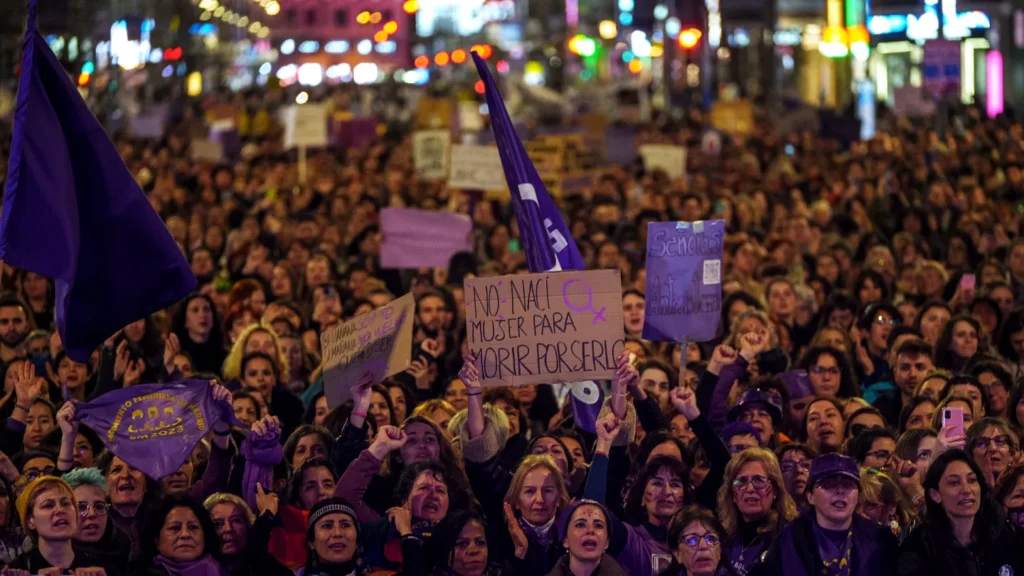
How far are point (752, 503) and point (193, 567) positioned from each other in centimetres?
219

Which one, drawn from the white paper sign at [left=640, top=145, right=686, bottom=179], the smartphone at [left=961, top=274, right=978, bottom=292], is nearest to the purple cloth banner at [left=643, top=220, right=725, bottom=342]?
the smartphone at [left=961, top=274, right=978, bottom=292]

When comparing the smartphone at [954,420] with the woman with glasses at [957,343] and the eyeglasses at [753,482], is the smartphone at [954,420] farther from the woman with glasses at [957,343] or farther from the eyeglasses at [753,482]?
the woman with glasses at [957,343]

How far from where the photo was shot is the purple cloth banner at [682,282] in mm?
9883

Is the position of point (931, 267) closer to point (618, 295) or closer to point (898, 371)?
point (898, 371)

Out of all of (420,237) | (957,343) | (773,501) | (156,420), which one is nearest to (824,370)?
(957,343)

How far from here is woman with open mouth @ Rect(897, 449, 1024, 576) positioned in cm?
718

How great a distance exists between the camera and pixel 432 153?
20.7 meters

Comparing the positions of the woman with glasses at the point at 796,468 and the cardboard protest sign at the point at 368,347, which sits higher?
the cardboard protest sign at the point at 368,347

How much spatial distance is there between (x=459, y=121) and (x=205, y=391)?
17.9 metres

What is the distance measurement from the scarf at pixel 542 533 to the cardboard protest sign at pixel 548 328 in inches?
34.0

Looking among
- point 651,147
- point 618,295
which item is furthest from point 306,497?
point 651,147

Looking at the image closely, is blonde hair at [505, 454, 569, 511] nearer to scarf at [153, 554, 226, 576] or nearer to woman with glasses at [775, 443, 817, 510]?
woman with glasses at [775, 443, 817, 510]

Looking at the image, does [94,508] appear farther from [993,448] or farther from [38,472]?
[993,448]

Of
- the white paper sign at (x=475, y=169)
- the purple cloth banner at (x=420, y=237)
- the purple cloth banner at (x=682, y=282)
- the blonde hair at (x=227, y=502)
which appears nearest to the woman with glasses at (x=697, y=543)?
the blonde hair at (x=227, y=502)
